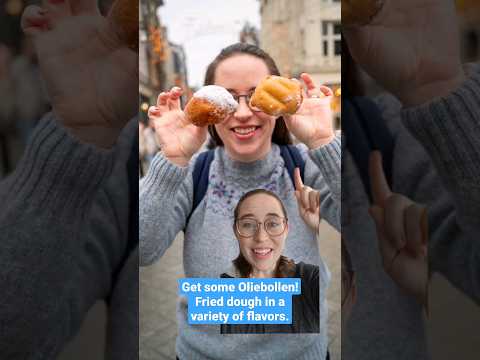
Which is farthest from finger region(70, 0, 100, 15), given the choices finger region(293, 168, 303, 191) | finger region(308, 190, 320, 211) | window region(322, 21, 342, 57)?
finger region(308, 190, 320, 211)

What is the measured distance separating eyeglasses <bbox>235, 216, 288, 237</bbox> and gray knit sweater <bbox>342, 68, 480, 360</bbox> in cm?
30

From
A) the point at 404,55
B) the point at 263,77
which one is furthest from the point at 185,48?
the point at 404,55

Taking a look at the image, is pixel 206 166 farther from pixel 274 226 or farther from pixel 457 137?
Answer: pixel 457 137

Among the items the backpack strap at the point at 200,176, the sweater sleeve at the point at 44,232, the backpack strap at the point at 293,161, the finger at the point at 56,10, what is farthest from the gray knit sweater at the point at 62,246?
the backpack strap at the point at 293,161

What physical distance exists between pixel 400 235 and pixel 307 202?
0.47m

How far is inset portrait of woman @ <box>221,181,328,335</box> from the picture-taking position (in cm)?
224

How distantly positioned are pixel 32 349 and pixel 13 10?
5.06ft

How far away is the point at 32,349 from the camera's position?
2.23 m

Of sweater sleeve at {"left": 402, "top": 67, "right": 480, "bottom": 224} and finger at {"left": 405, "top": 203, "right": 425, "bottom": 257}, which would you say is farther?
finger at {"left": 405, "top": 203, "right": 425, "bottom": 257}

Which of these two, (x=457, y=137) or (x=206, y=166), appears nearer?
(x=457, y=137)

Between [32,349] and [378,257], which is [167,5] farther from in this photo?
[32,349]

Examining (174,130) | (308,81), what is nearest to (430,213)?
(308,81)

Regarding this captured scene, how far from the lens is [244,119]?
220 centimetres

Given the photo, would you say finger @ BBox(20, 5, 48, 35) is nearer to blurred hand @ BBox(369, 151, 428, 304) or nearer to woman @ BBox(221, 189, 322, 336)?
woman @ BBox(221, 189, 322, 336)
